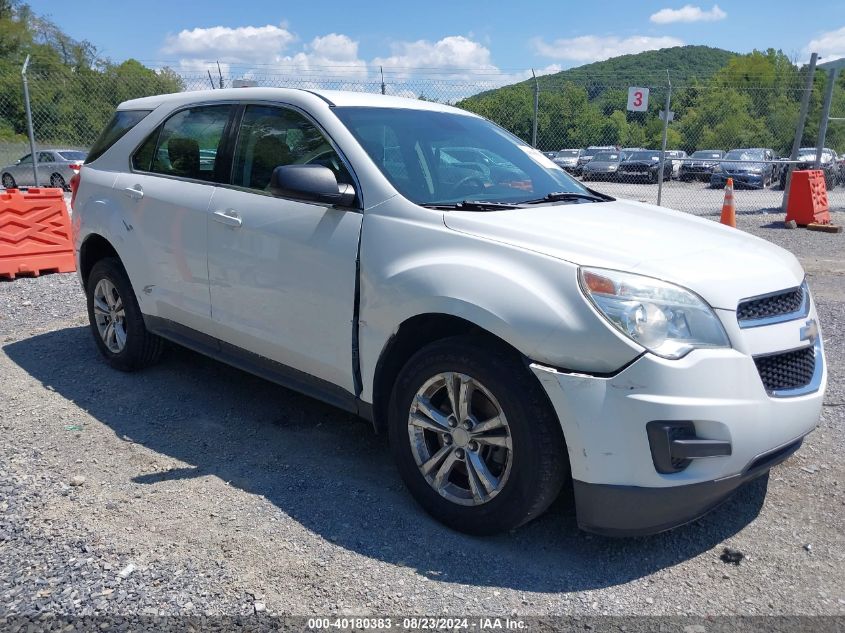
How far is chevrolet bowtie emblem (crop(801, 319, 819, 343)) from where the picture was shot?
2.99m

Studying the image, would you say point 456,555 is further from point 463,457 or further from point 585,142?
point 585,142

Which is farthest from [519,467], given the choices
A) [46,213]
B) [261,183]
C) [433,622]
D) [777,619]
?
[46,213]

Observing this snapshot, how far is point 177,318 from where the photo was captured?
178 inches

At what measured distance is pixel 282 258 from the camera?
12.1 feet

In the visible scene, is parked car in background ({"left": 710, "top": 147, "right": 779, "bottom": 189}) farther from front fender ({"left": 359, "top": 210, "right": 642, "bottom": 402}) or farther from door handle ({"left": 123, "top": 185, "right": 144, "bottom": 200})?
front fender ({"left": 359, "top": 210, "right": 642, "bottom": 402})

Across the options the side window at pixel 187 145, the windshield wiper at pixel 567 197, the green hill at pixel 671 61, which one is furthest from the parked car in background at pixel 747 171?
the side window at pixel 187 145

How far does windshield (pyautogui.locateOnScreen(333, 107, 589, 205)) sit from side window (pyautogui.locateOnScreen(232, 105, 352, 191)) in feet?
0.59

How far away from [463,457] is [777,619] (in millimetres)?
1297

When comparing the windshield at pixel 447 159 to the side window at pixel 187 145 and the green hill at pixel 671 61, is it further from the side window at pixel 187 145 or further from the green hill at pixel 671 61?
the green hill at pixel 671 61

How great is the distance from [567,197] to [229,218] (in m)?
1.83

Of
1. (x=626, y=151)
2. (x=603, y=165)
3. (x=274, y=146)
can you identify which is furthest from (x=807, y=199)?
(x=626, y=151)

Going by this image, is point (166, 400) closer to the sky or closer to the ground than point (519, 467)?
closer to the ground

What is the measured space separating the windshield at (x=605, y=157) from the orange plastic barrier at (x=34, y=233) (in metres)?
22.0

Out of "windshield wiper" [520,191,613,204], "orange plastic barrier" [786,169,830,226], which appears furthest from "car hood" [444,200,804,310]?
"orange plastic barrier" [786,169,830,226]
